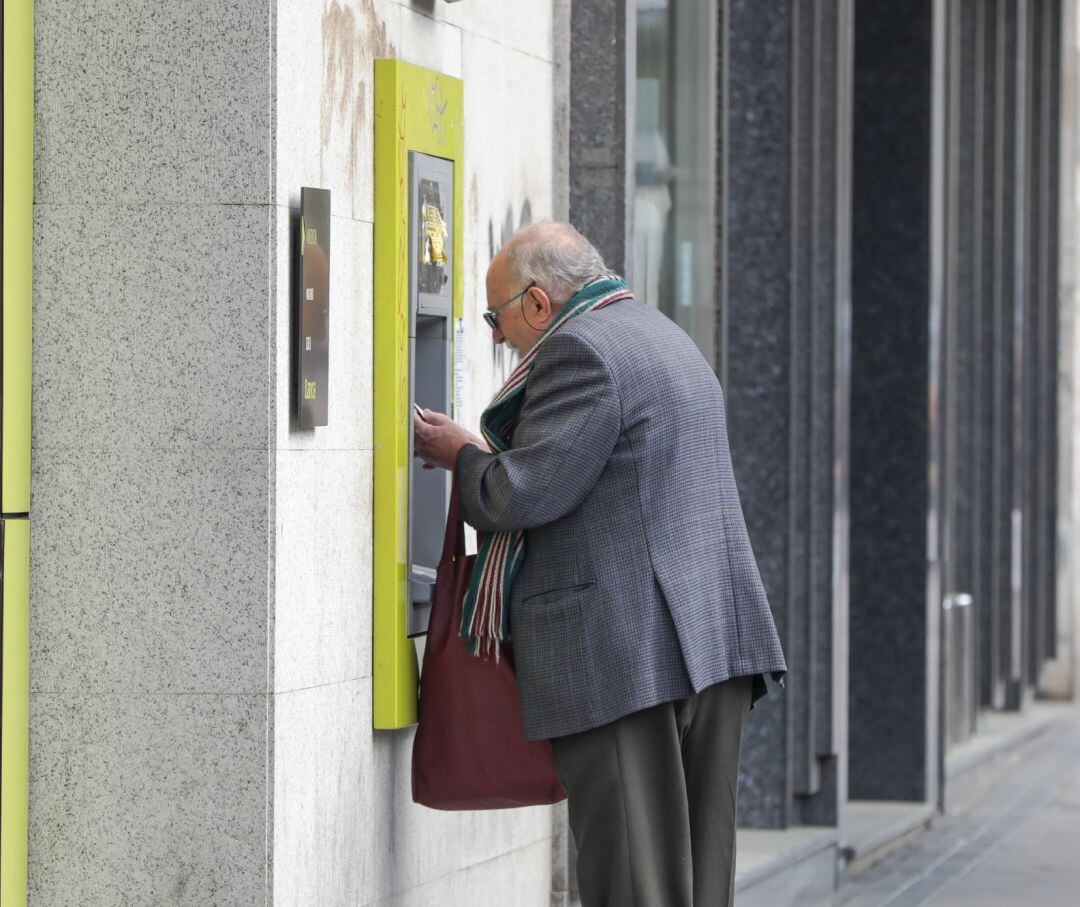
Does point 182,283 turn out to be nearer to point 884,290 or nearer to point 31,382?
point 31,382

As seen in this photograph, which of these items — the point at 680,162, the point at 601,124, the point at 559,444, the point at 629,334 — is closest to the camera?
the point at 559,444

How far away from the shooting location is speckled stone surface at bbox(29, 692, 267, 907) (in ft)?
13.3

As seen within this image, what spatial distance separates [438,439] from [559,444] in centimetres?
50

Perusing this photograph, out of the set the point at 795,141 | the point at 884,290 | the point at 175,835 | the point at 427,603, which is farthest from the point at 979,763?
the point at 175,835

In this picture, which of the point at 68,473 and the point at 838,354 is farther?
the point at 838,354

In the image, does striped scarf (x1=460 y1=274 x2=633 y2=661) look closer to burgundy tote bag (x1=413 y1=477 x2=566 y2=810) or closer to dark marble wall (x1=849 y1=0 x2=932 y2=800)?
burgundy tote bag (x1=413 y1=477 x2=566 y2=810)

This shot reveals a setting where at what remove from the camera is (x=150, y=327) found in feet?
13.3

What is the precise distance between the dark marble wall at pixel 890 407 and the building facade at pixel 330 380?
0.98 metres

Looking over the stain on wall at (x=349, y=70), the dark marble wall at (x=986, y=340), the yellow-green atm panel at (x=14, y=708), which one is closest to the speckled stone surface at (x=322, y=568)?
the yellow-green atm panel at (x=14, y=708)

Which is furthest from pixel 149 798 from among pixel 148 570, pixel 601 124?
pixel 601 124

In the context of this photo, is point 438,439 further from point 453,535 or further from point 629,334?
point 629,334

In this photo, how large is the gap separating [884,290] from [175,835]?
223 inches

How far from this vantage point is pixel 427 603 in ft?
15.4

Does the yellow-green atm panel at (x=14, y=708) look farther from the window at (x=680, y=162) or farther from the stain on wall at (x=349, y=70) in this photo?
the window at (x=680, y=162)
